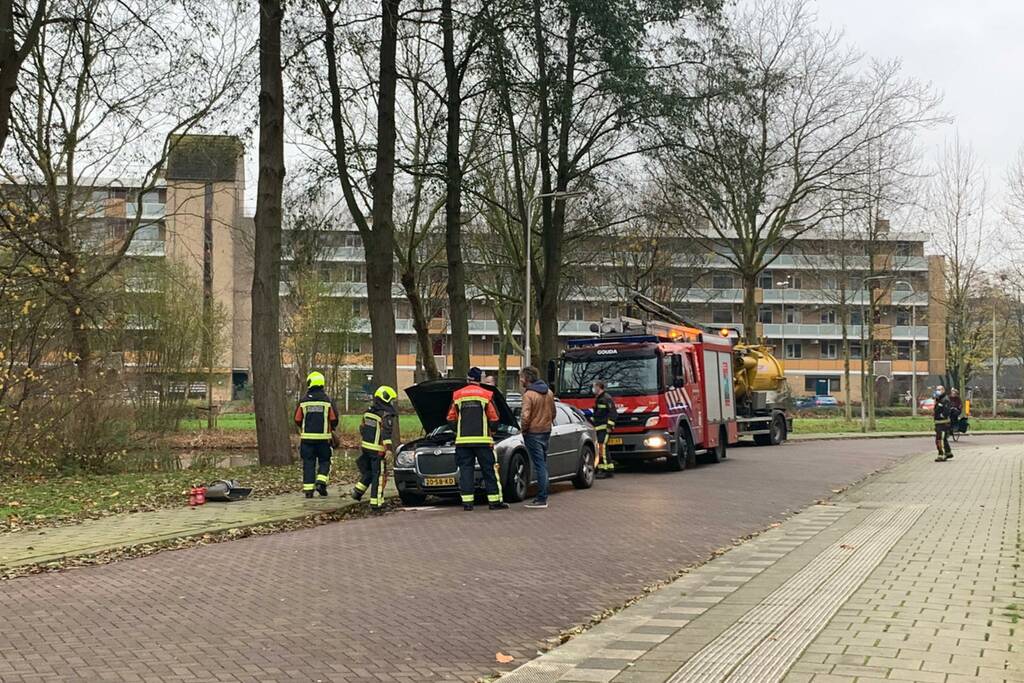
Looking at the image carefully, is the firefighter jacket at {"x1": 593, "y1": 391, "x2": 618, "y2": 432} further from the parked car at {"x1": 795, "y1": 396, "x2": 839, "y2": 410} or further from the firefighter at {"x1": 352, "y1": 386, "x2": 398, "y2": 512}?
the parked car at {"x1": 795, "y1": 396, "x2": 839, "y2": 410}

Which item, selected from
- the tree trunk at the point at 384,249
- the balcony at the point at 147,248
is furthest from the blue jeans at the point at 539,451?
the balcony at the point at 147,248

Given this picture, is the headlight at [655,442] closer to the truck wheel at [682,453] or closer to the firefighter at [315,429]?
the truck wheel at [682,453]

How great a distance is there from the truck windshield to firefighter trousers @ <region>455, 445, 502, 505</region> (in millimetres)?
7691

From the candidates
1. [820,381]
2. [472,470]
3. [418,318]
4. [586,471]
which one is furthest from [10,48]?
[820,381]

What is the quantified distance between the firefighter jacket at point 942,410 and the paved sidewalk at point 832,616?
13379mm

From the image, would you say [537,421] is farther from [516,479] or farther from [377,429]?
[377,429]

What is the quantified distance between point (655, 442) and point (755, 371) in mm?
12020

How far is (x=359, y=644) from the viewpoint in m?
6.68

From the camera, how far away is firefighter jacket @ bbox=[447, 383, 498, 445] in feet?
45.5

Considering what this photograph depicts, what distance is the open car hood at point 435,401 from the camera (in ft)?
49.2

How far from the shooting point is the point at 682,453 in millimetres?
21984

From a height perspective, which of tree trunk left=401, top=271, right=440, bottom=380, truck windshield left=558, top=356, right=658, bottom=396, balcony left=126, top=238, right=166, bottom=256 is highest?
balcony left=126, top=238, right=166, bottom=256

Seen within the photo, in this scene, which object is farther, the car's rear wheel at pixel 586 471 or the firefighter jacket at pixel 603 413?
the firefighter jacket at pixel 603 413

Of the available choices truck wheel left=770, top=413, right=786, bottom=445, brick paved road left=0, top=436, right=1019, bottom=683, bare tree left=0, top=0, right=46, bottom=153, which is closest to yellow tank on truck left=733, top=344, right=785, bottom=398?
truck wheel left=770, top=413, right=786, bottom=445
